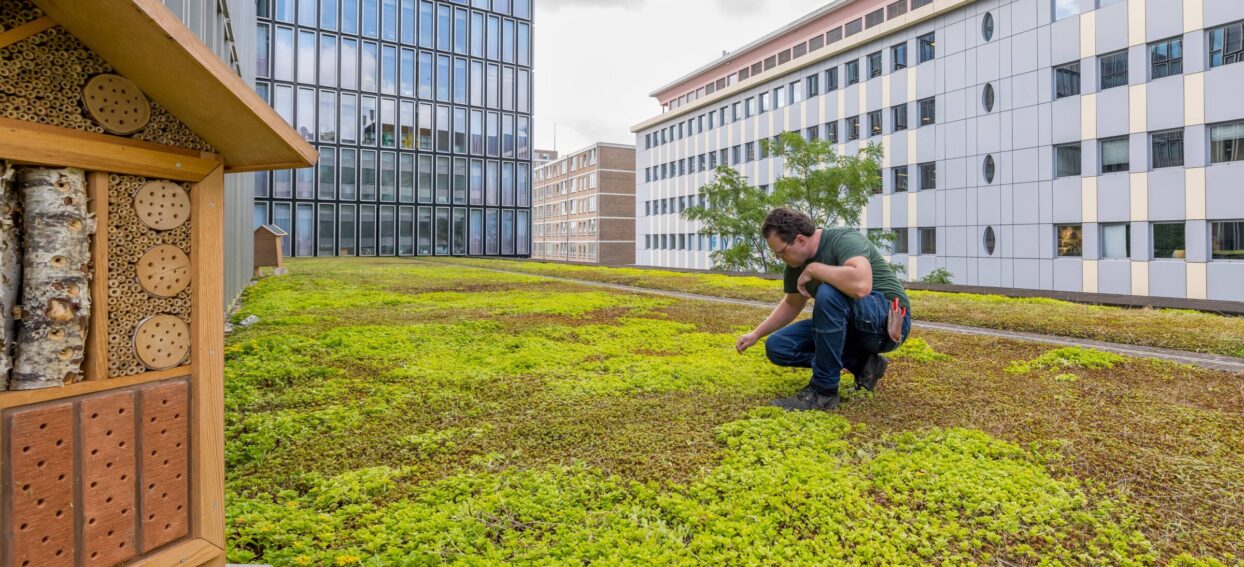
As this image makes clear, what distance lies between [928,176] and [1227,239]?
12190 mm

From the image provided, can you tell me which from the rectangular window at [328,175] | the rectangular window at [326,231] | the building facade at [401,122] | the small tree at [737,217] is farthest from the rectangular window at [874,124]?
the rectangular window at [326,231]

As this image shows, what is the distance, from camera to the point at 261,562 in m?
2.69

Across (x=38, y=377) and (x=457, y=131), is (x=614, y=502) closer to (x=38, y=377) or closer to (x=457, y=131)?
(x=38, y=377)

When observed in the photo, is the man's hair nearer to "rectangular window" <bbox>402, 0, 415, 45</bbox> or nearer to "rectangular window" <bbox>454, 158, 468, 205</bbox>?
"rectangular window" <bbox>454, 158, 468, 205</bbox>

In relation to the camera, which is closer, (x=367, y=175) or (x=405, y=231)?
(x=367, y=175)

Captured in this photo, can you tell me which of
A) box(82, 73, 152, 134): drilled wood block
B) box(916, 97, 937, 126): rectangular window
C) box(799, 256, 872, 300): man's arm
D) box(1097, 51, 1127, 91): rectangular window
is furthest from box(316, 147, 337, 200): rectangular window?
box(82, 73, 152, 134): drilled wood block

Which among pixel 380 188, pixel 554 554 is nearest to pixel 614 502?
pixel 554 554

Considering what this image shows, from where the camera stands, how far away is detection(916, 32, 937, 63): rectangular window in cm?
3250

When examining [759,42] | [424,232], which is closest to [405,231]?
[424,232]

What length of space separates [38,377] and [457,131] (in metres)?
50.6

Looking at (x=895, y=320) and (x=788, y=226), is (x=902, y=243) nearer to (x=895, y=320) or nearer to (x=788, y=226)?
(x=895, y=320)

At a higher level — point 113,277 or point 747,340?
point 113,277

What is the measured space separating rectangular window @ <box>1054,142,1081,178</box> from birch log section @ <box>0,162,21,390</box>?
31.6 m

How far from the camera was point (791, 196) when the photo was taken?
81.3 ft
